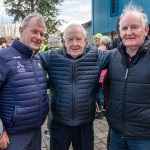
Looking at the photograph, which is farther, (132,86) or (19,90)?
(19,90)

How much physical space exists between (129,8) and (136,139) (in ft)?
4.22

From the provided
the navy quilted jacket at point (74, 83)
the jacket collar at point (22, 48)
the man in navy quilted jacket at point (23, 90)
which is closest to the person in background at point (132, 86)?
the navy quilted jacket at point (74, 83)

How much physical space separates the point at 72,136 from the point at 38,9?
19652 mm

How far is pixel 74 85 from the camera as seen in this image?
2838 millimetres

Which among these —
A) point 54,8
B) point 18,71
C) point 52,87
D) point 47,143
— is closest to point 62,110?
point 52,87

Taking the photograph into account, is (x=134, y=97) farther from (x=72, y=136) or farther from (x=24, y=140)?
(x=24, y=140)

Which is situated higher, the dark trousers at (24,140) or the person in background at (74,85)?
the person in background at (74,85)

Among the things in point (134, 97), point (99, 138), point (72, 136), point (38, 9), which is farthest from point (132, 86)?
point (38, 9)

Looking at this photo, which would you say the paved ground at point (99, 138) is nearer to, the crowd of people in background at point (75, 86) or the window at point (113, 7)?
the crowd of people in background at point (75, 86)

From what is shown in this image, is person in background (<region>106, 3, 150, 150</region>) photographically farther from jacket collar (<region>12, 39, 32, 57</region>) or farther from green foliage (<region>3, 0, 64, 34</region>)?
green foliage (<region>3, 0, 64, 34</region>)

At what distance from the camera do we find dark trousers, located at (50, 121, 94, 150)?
117 inches

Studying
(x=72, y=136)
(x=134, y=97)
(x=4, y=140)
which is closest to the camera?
(x=134, y=97)

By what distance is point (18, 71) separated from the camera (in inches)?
100

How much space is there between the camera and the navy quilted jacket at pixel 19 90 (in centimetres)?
252
